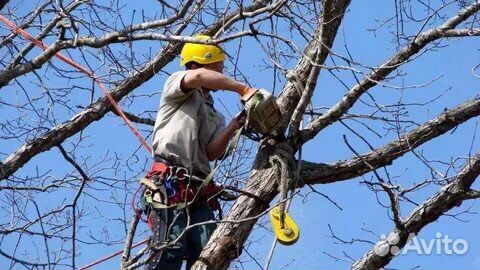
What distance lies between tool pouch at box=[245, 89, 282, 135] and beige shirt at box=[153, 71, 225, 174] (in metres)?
0.30

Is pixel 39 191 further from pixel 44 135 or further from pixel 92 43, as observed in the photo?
pixel 92 43

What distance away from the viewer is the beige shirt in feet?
15.5

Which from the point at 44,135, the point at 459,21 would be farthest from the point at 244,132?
the point at 44,135

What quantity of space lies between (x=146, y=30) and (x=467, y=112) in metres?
1.82

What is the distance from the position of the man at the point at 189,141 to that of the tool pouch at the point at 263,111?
0.06 m

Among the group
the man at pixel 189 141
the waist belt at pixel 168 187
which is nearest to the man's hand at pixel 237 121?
the man at pixel 189 141

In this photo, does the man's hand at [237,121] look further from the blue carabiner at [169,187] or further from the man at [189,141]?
the blue carabiner at [169,187]

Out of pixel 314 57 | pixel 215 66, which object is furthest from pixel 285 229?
pixel 215 66

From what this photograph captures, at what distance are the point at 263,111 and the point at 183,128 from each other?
1.41ft

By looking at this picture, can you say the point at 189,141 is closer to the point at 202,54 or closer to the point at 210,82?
the point at 210,82

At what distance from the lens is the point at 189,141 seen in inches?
185

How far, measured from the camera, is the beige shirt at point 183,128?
4711 millimetres

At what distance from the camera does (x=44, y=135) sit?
6113mm

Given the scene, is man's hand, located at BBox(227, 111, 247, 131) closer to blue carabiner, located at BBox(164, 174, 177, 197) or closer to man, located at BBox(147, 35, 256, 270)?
man, located at BBox(147, 35, 256, 270)
